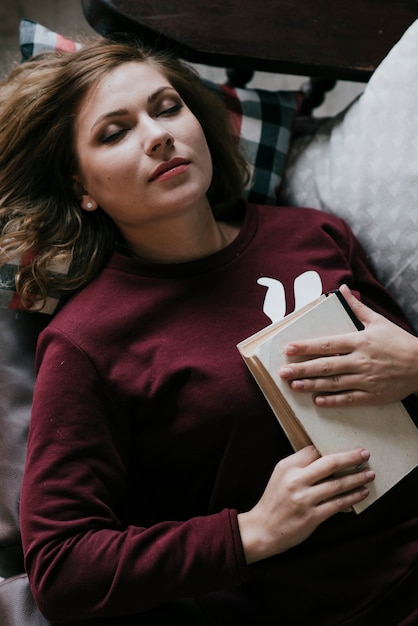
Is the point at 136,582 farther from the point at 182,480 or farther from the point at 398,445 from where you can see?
the point at 398,445

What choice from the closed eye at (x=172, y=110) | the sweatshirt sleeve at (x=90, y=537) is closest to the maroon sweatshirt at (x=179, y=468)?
the sweatshirt sleeve at (x=90, y=537)

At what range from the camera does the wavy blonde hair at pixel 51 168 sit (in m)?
1.10

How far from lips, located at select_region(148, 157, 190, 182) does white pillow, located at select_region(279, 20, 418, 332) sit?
Result: 335mm

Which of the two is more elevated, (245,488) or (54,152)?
(54,152)

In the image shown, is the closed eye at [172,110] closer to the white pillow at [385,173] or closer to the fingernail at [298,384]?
the white pillow at [385,173]

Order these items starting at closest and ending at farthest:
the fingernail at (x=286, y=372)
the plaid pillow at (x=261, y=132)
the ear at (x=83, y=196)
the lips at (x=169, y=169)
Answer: the fingernail at (x=286, y=372), the lips at (x=169, y=169), the ear at (x=83, y=196), the plaid pillow at (x=261, y=132)

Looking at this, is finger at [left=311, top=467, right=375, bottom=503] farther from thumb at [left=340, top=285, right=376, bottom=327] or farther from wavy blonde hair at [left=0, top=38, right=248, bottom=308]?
wavy blonde hair at [left=0, top=38, right=248, bottom=308]

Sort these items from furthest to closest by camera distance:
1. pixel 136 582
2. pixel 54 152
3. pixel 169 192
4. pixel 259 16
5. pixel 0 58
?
pixel 0 58
pixel 259 16
pixel 54 152
pixel 169 192
pixel 136 582

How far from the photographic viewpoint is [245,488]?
3.34 feet

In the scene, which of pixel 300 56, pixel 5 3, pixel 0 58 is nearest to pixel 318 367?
pixel 300 56

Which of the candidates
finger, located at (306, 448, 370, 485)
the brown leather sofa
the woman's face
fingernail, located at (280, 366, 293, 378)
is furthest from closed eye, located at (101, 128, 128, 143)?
finger, located at (306, 448, 370, 485)

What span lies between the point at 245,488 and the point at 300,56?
28.9 inches

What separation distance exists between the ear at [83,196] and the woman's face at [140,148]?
0.03 metres

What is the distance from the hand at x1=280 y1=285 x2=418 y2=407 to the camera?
0.92 metres
